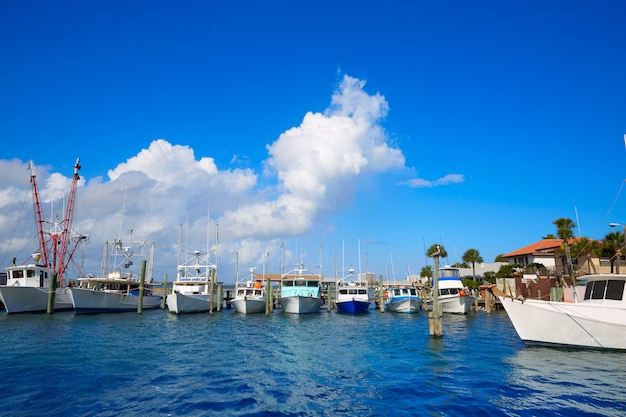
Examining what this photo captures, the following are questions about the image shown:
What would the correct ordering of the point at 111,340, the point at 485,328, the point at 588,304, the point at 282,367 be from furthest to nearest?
1. the point at 485,328
2. the point at 111,340
3. the point at 588,304
4. the point at 282,367

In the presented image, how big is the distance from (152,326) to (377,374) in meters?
24.1

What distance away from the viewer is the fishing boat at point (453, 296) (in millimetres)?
44594

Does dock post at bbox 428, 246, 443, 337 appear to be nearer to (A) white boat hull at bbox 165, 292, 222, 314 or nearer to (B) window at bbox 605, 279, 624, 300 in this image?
(B) window at bbox 605, 279, 624, 300

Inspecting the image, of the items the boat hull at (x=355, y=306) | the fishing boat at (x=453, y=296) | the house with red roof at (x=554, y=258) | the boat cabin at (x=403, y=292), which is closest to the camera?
the house with red roof at (x=554, y=258)

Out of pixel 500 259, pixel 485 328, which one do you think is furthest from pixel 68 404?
pixel 500 259

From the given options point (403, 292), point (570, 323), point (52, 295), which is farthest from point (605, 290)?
point (52, 295)

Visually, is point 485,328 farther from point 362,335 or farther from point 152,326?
point 152,326

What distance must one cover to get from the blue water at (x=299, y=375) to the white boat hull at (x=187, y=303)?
46.0 feet

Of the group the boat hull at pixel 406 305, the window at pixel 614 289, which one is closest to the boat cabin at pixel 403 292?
the boat hull at pixel 406 305

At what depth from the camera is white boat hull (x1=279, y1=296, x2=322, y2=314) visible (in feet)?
148

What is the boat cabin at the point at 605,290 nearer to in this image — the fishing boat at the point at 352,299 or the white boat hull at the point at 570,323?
the white boat hull at the point at 570,323

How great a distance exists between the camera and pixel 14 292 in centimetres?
4119

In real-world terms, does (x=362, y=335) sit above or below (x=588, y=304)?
below

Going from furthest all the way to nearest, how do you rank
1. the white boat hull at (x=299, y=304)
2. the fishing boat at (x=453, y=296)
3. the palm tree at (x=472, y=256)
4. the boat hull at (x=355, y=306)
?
the palm tree at (x=472, y=256) < the boat hull at (x=355, y=306) < the white boat hull at (x=299, y=304) < the fishing boat at (x=453, y=296)
